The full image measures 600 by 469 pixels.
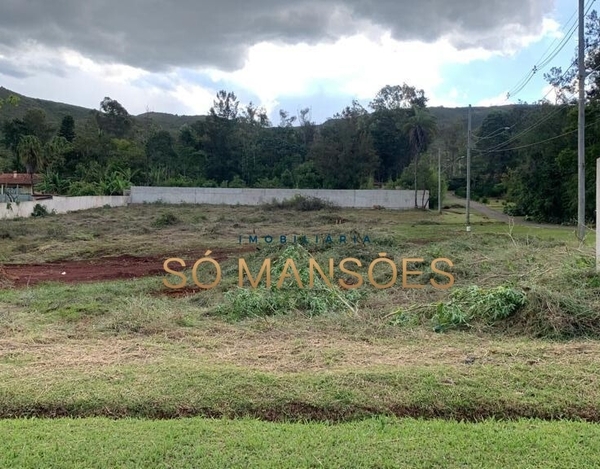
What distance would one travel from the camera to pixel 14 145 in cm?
6144

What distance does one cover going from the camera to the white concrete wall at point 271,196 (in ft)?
145

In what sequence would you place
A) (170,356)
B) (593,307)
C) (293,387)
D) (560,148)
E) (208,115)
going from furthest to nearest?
(208,115), (560,148), (593,307), (170,356), (293,387)

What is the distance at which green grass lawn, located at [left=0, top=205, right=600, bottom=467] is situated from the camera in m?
2.74

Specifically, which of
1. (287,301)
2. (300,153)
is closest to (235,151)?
(300,153)

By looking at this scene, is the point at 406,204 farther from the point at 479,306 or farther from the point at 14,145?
the point at 14,145

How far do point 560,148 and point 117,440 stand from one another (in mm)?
36554

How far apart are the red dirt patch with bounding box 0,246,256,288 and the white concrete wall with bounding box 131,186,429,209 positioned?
97.0 feet

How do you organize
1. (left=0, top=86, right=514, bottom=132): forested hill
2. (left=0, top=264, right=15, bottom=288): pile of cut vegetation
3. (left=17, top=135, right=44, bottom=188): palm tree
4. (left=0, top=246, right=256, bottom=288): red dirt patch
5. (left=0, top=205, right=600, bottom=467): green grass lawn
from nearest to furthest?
(left=0, top=205, right=600, bottom=467): green grass lawn → (left=0, top=264, right=15, bottom=288): pile of cut vegetation → (left=0, top=246, right=256, bottom=288): red dirt patch → (left=17, top=135, right=44, bottom=188): palm tree → (left=0, top=86, right=514, bottom=132): forested hill

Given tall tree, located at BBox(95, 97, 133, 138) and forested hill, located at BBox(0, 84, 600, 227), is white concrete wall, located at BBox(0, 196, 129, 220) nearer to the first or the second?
forested hill, located at BBox(0, 84, 600, 227)

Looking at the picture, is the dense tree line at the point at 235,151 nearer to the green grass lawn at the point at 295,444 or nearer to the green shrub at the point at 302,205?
the green shrub at the point at 302,205

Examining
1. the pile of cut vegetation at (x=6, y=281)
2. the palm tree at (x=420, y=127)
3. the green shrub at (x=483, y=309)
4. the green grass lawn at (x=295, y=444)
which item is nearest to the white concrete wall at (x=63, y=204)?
the pile of cut vegetation at (x=6, y=281)

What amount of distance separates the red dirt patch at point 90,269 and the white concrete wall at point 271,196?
29.6m

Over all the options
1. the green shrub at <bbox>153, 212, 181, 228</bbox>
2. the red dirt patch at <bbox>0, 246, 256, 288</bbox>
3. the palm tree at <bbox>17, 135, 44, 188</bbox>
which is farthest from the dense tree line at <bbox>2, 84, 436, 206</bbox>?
the red dirt patch at <bbox>0, 246, 256, 288</bbox>

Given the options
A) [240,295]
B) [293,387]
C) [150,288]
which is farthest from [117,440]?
[150,288]
